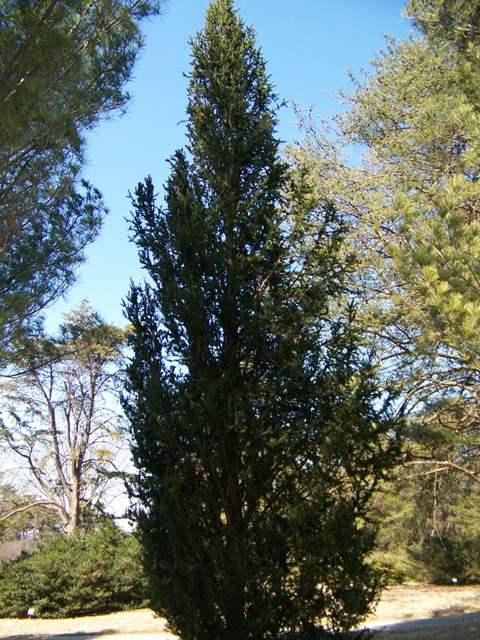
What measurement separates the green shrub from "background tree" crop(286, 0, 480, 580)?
8354mm

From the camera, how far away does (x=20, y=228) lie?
23.4 feet

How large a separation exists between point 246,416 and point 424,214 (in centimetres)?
404

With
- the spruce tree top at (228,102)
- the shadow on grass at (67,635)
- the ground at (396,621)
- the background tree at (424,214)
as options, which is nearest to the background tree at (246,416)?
the spruce tree top at (228,102)

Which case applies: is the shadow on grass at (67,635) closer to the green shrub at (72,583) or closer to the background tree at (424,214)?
the green shrub at (72,583)

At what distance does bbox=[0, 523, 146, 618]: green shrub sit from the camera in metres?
13.9

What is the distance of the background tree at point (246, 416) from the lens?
4312mm

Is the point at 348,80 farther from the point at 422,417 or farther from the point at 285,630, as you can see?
the point at 285,630

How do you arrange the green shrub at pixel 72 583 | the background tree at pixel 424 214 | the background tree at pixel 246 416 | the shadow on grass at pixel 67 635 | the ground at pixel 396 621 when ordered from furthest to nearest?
1. the green shrub at pixel 72 583
2. the shadow on grass at pixel 67 635
3. the ground at pixel 396 621
4. the background tree at pixel 424 214
5. the background tree at pixel 246 416

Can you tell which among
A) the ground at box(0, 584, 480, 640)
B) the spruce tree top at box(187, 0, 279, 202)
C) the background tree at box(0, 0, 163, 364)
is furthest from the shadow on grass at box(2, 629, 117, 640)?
the spruce tree top at box(187, 0, 279, 202)

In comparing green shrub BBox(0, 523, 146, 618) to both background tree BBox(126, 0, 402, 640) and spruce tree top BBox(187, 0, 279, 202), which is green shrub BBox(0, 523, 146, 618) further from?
spruce tree top BBox(187, 0, 279, 202)

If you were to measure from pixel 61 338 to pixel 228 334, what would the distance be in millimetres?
4229

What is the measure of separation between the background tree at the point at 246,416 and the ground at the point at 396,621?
12.0 feet

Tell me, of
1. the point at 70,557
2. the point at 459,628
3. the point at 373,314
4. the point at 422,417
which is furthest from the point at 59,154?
the point at 70,557

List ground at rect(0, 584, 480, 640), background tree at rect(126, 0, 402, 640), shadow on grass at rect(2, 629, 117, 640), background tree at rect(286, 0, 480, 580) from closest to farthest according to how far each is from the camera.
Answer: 1. background tree at rect(126, 0, 402, 640)
2. background tree at rect(286, 0, 480, 580)
3. ground at rect(0, 584, 480, 640)
4. shadow on grass at rect(2, 629, 117, 640)
